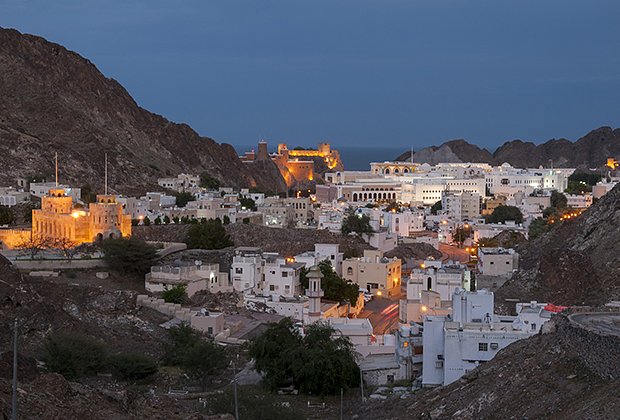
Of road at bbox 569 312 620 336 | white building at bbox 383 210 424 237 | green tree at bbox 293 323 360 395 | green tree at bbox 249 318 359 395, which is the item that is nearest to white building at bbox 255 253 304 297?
green tree at bbox 249 318 359 395

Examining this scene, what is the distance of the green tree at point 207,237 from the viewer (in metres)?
45.2

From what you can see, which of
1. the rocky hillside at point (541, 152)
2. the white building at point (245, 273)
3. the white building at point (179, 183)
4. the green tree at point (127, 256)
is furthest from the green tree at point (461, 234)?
the rocky hillside at point (541, 152)

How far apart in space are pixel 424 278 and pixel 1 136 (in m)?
44.8

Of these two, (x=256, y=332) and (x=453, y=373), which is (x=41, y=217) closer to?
(x=256, y=332)

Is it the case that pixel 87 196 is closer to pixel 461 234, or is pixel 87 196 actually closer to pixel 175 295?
pixel 461 234

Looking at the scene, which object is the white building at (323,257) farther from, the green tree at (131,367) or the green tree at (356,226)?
the green tree at (131,367)

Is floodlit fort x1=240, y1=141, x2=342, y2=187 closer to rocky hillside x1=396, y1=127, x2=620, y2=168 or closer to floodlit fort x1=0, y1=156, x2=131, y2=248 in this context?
rocky hillside x1=396, y1=127, x2=620, y2=168

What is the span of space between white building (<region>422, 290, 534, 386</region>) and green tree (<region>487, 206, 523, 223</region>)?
40625 millimetres

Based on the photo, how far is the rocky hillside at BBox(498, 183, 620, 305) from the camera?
27.9 m

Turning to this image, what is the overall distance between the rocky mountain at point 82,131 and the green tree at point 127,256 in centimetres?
2815

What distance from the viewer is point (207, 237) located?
45.3m

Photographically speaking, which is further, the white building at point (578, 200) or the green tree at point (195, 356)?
the white building at point (578, 200)

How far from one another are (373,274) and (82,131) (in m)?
43.4

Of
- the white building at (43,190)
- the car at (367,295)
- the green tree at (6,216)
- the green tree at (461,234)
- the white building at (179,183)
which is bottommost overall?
the car at (367,295)
